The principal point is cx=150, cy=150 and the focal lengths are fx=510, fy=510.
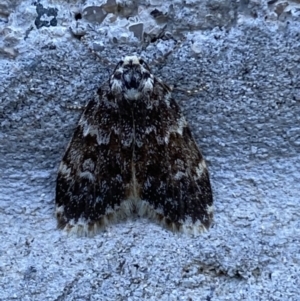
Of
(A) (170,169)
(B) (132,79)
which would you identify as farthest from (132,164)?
(B) (132,79)

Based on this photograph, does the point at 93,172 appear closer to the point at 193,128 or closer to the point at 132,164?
the point at 132,164

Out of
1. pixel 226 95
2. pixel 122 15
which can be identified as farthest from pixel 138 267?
pixel 122 15

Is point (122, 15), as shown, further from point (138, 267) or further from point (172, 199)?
point (138, 267)

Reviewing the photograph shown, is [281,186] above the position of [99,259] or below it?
above

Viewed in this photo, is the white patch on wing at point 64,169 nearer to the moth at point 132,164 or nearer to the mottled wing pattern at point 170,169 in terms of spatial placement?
the moth at point 132,164

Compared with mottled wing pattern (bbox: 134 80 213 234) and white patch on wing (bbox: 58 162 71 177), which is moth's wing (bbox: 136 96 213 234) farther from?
white patch on wing (bbox: 58 162 71 177)

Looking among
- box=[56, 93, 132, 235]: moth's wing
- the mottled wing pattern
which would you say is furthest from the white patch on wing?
the mottled wing pattern
